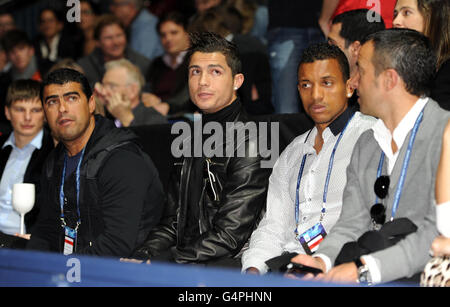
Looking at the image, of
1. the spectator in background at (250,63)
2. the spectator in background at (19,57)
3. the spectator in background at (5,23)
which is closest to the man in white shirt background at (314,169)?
the spectator in background at (250,63)

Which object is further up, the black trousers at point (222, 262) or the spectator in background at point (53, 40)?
the spectator in background at point (53, 40)

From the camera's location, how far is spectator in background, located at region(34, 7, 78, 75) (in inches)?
292

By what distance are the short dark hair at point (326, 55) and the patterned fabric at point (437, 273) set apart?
1.32 meters

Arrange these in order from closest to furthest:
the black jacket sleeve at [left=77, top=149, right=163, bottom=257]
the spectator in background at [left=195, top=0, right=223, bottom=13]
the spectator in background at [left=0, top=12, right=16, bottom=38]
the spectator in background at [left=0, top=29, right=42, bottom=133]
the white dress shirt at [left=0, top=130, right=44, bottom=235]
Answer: the black jacket sleeve at [left=77, top=149, right=163, bottom=257] < the white dress shirt at [left=0, top=130, right=44, bottom=235] < the spectator in background at [left=195, top=0, right=223, bottom=13] < the spectator in background at [left=0, top=29, right=42, bottom=133] < the spectator in background at [left=0, top=12, right=16, bottom=38]

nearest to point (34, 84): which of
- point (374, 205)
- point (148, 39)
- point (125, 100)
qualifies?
point (125, 100)

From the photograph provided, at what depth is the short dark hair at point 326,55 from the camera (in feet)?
10.9

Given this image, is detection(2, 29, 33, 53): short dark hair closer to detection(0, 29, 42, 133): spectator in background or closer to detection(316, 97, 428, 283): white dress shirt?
detection(0, 29, 42, 133): spectator in background

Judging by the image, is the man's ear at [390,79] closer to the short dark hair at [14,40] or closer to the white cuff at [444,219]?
the white cuff at [444,219]

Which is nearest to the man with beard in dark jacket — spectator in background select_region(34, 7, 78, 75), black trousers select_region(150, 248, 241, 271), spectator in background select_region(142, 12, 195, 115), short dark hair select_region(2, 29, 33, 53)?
black trousers select_region(150, 248, 241, 271)

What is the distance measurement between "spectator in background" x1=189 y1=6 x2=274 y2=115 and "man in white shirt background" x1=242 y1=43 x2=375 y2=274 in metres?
1.69

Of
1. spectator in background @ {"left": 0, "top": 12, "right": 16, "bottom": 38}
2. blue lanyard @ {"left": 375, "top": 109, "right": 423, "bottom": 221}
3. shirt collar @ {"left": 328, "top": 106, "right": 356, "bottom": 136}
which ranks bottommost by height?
blue lanyard @ {"left": 375, "top": 109, "right": 423, "bottom": 221}

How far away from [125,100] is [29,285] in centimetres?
305

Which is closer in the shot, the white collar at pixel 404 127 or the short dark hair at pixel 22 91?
the white collar at pixel 404 127

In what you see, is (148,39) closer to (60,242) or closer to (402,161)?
(60,242)
